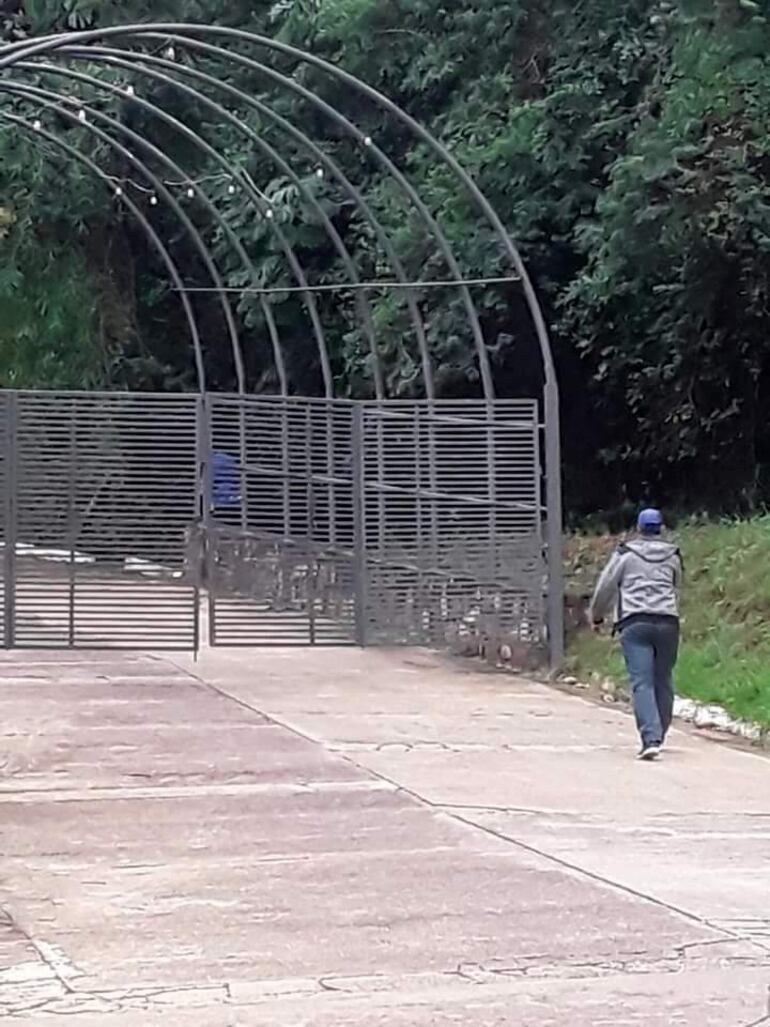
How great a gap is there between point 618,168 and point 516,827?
34.9 ft

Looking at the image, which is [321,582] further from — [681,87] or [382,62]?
[382,62]

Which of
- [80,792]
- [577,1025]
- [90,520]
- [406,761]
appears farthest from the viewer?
[90,520]

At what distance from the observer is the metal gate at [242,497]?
1641cm

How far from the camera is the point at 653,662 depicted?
40.1 feet

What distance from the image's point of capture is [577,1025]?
237 inches

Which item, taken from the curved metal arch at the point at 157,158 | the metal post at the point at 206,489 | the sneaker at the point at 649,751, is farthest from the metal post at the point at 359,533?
the sneaker at the point at 649,751

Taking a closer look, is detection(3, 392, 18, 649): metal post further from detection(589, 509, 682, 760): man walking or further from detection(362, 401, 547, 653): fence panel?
detection(589, 509, 682, 760): man walking

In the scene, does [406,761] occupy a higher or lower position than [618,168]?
lower

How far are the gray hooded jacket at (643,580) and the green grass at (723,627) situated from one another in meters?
1.71

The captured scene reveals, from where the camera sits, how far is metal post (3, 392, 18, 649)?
640 inches

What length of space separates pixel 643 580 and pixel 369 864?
4.24 meters

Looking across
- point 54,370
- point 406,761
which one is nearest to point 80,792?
point 406,761

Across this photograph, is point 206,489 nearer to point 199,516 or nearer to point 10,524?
point 199,516

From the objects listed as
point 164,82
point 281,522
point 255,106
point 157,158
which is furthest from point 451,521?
point 157,158
